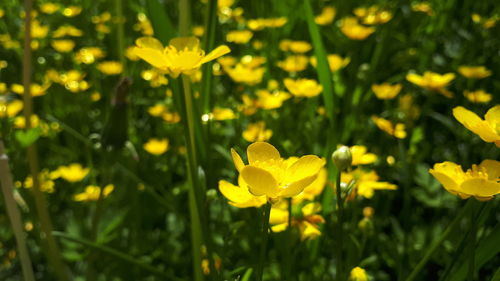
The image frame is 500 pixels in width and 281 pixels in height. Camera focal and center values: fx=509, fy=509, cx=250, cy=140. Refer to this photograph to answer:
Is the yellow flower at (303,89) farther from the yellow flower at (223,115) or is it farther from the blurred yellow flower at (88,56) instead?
the blurred yellow flower at (88,56)

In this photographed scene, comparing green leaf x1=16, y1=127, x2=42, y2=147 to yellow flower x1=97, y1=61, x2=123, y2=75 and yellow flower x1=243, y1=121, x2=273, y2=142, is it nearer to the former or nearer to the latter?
yellow flower x1=243, y1=121, x2=273, y2=142

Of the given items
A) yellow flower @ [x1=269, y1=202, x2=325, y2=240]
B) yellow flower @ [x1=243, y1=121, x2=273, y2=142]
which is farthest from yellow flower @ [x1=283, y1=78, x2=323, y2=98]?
yellow flower @ [x1=269, y1=202, x2=325, y2=240]

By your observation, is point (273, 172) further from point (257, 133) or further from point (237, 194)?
point (257, 133)

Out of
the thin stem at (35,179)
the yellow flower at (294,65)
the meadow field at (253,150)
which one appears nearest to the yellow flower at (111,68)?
the meadow field at (253,150)

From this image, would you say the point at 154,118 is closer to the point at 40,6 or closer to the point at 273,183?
the point at 40,6

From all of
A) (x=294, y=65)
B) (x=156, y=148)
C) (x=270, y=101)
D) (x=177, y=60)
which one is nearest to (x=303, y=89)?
(x=270, y=101)
